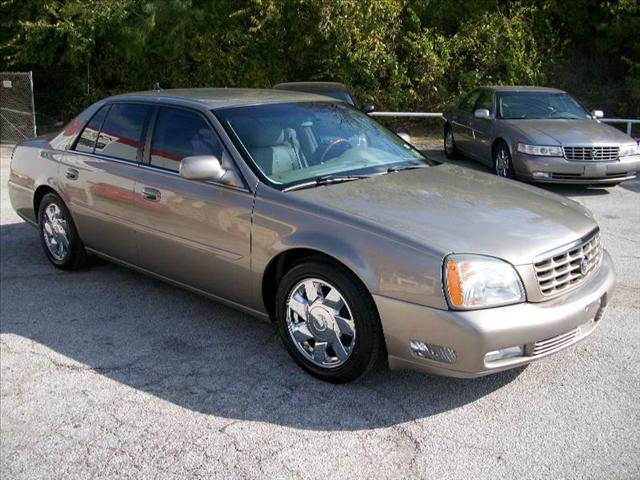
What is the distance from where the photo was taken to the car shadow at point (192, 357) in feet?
12.0

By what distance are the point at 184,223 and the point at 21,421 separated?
1579mm

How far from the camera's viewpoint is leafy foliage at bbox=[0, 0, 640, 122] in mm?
16953

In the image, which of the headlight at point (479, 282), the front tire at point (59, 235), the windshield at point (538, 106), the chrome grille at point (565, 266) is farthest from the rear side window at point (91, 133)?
the windshield at point (538, 106)

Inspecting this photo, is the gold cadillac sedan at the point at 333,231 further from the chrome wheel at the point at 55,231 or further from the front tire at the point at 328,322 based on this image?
the chrome wheel at the point at 55,231

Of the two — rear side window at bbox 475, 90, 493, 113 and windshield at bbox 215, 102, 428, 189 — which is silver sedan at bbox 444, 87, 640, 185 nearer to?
rear side window at bbox 475, 90, 493, 113

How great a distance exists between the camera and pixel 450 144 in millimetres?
12453

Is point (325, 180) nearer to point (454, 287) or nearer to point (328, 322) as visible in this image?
point (328, 322)

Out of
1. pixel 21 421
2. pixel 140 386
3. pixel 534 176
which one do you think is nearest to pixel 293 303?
pixel 140 386

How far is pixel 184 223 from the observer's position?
4.58 m

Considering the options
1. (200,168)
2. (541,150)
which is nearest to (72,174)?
(200,168)

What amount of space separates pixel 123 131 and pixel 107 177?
1.24ft

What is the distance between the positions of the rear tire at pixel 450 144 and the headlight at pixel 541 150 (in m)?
2.98

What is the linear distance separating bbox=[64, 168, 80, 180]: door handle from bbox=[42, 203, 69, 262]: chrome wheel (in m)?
0.39

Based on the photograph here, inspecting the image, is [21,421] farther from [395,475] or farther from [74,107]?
[74,107]
